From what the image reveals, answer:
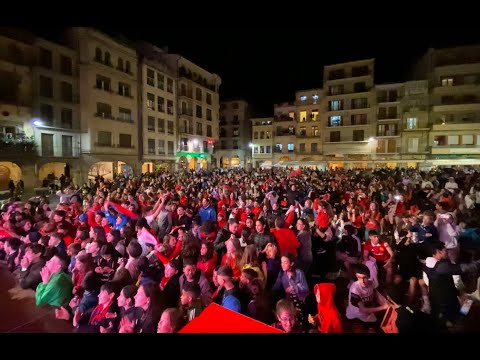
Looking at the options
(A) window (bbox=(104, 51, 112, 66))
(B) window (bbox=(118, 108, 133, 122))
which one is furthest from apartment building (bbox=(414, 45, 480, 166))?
(A) window (bbox=(104, 51, 112, 66))

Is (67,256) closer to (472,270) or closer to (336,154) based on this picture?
(472,270)

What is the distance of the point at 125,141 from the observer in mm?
31141

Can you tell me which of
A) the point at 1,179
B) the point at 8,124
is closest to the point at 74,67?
the point at 8,124

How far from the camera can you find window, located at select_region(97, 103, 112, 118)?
28.2m

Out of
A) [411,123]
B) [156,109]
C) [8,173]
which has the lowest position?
[8,173]

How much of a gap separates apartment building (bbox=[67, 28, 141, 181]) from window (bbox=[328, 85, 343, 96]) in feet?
92.6

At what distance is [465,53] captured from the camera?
33.9m

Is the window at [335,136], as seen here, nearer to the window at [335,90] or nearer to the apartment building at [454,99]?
the window at [335,90]

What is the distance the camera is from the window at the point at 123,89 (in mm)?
30562

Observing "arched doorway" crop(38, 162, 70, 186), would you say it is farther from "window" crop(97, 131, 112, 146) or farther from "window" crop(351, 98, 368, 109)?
"window" crop(351, 98, 368, 109)

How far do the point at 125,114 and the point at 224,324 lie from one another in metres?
32.5

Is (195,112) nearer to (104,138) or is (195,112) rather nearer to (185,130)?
(185,130)

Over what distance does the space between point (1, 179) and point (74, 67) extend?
39.1 ft

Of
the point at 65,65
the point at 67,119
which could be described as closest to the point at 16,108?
the point at 67,119
